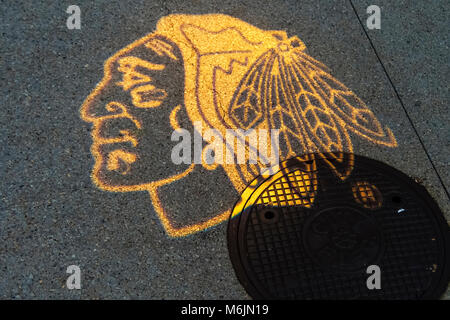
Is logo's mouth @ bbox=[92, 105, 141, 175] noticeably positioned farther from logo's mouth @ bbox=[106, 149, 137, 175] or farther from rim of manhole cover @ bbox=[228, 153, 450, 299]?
rim of manhole cover @ bbox=[228, 153, 450, 299]

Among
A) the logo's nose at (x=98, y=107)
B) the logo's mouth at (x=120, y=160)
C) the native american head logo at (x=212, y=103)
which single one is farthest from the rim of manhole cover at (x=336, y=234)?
the logo's nose at (x=98, y=107)

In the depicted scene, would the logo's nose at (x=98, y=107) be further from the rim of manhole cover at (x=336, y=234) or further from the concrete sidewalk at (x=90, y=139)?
the rim of manhole cover at (x=336, y=234)

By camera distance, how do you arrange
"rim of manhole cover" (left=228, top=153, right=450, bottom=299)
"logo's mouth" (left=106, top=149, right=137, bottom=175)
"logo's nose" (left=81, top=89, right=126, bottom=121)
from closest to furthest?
"rim of manhole cover" (left=228, top=153, right=450, bottom=299), "logo's mouth" (left=106, top=149, right=137, bottom=175), "logo's nose" (left=81, top=89, right=126, bottom=121)

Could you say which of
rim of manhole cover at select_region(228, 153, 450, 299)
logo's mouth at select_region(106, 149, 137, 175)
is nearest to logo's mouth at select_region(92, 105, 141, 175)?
logo's mouth at select_region(106, 149, 137, 175)

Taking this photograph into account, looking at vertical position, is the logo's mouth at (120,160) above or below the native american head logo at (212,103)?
below

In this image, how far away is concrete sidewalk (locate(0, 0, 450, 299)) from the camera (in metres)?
2.27

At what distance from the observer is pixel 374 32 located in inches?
130

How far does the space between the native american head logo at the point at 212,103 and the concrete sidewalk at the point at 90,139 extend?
0.08 metres

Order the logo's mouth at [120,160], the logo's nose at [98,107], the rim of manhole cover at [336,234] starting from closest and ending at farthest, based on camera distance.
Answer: the rim of manhole cover at [336,234] → the logo's mouth at [120,160] → the logo's nose at [98,107]

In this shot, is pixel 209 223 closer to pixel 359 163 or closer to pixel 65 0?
pixel 359 163

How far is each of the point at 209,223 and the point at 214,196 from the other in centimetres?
17

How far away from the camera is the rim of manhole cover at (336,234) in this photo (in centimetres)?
225

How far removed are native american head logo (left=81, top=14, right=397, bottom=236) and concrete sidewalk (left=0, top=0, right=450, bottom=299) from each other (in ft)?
0.25
